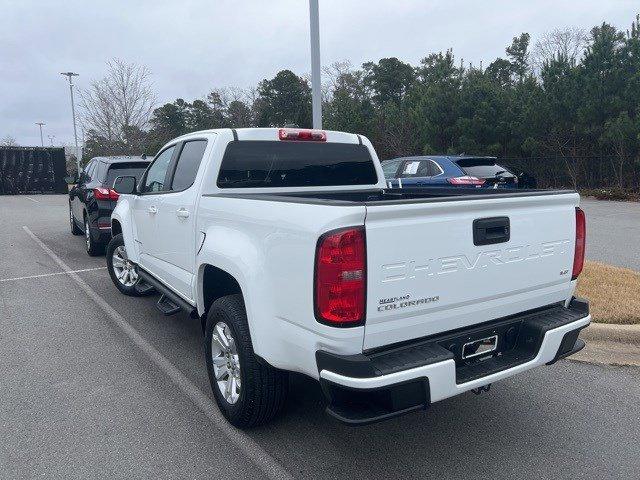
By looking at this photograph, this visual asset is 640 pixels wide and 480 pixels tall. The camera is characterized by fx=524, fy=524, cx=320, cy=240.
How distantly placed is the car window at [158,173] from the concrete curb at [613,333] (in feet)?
13.3

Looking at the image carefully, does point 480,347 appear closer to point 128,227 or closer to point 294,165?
point 294,165

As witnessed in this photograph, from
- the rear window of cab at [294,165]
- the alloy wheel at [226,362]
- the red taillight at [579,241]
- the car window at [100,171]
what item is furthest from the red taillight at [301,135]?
the car window at [100,171]

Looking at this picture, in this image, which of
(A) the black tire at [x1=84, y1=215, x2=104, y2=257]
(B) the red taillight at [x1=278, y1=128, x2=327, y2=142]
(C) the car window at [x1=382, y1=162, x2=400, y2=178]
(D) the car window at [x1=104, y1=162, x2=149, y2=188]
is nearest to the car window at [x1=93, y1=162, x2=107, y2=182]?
(D) the car window at [x1=104, y1=162, x2=149, y2=188]

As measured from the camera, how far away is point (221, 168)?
3969 mm

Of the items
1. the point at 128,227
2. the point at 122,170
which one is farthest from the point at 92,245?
the point at 128,227

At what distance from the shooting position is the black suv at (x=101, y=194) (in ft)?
27.9

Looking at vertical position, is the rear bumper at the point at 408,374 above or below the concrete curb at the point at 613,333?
above

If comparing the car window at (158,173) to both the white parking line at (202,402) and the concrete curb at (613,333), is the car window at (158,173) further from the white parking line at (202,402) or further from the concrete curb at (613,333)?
the concrete curb at (613,333)

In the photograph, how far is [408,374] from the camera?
8.05 feet

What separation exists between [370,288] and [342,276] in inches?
5.7

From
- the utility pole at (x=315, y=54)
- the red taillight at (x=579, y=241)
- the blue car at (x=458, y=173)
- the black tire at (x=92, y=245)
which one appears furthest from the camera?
the blue car at (x=458, y=173)

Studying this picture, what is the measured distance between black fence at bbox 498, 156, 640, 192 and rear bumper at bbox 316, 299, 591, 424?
16417mm

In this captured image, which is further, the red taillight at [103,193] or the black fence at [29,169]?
the black fence at [29,169]

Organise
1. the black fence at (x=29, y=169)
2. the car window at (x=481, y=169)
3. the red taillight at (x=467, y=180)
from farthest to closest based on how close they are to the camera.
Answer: the black fence at (x=29, y=169) < the car window at (x=481, y=169) < the red taillight at (x=467, y=180)
